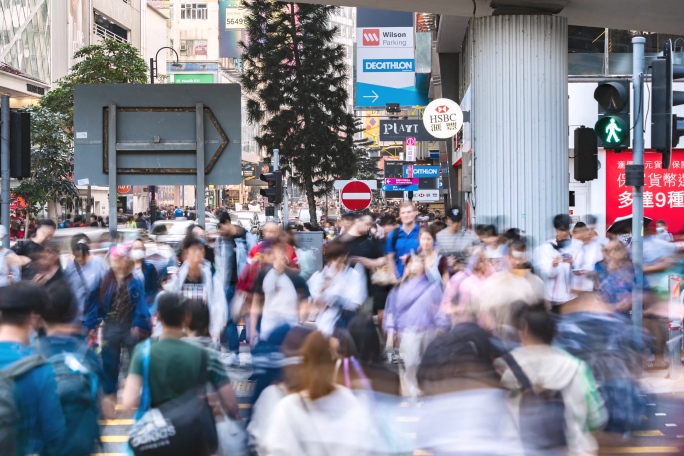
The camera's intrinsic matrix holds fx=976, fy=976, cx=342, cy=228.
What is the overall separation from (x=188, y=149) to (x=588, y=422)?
29.1 feet

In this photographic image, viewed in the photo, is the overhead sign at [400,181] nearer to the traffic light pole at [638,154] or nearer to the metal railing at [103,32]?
the traffic light pole at [638,154]

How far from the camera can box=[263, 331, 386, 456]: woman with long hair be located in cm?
409

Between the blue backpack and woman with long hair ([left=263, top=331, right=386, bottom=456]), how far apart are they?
109cm

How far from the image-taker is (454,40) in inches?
1177

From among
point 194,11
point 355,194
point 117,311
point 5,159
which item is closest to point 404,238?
point 117,311

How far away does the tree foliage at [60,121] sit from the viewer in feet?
122

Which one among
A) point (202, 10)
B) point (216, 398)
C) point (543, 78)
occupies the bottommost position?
point (216, 398)

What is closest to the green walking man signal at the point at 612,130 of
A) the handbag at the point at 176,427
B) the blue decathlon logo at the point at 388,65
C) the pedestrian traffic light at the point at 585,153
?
the pedestrian traffic light at the point at 585,153

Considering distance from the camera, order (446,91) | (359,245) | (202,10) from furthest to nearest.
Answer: (202,10), (446,91), (359,245)

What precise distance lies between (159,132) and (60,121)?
26.6 meters

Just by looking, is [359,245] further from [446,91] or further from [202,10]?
[202,10]

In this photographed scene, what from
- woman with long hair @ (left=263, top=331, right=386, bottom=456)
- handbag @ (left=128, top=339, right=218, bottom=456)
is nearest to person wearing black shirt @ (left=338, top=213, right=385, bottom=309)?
handbag @ (left=128, top=339, right=218, bottom=456)

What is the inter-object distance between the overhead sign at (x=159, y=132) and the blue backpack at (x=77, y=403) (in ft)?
25.1

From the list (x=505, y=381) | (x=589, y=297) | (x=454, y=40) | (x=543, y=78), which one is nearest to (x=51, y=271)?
(x=589, y=297)
